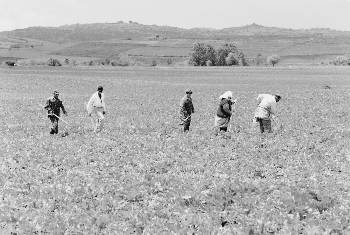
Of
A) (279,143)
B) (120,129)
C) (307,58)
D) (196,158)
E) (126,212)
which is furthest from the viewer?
(307,58)

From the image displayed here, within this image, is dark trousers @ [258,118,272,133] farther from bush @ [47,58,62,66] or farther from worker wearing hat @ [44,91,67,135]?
bush @ [47,58,62,66]

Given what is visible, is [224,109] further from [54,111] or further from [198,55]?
[198,55]

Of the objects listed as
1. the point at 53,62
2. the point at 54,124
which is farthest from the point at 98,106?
the point at 53,62

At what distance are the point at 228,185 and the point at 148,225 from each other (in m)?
3.41

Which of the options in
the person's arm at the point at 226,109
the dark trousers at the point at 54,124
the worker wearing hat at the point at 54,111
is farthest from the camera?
the dark trousers at the point at 54,124

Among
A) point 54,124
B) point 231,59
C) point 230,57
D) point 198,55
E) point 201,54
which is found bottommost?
point 231,59

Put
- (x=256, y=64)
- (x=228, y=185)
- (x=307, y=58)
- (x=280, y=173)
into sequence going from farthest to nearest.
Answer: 1. (x=307, y=58)
2. (x=256, y=64)
3. (x=280, y=173)
4. (x=228, y=185)

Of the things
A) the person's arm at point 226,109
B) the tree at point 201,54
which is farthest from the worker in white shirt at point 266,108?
the tree at point 201,54

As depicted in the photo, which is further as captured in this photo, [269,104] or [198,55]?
[198,55]

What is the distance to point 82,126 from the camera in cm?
3084

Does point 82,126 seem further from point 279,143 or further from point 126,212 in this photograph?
point 126,212

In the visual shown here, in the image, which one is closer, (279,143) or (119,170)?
(119,170)

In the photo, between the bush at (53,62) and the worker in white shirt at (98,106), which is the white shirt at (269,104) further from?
the bush at (53,62)

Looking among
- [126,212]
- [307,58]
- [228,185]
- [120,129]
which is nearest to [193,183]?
[228,185]
